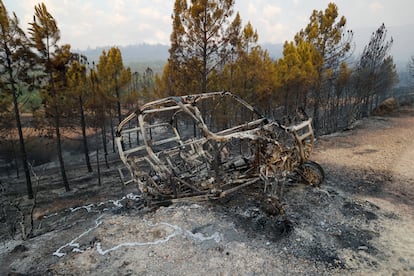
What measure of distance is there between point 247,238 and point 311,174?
3.22 m

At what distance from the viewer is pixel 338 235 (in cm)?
547

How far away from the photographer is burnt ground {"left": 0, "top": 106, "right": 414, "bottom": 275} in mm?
4676

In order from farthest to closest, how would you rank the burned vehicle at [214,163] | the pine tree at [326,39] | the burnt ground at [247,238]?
the pine tree at [326,39], the burned vehicle at [214,163], the burnt ground at [247,238]

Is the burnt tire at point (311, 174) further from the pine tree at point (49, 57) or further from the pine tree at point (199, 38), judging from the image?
the pine tree at point (49, 57)

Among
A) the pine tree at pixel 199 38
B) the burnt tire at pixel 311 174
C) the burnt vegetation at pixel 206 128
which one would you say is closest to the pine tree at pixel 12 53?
the burnt vegetation at pixel 206 128

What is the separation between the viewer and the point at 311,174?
7625 millimetres

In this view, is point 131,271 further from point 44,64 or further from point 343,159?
point 44,64

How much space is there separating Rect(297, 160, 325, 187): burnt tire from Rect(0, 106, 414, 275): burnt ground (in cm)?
25

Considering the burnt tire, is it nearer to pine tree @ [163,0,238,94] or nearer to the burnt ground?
the burnt ground

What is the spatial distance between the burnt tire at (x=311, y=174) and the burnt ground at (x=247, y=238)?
9.8 inches

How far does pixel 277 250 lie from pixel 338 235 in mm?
1397

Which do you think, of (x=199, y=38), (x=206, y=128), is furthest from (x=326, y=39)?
(x=206, y=128)

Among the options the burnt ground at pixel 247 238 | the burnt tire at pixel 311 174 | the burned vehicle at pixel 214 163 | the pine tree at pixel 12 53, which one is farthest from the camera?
the pine tree at pixel 12 53

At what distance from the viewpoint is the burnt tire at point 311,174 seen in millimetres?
7562
